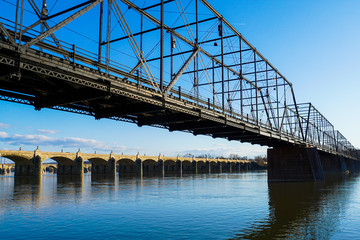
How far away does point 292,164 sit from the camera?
72438mm

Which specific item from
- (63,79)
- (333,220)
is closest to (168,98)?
(63,79)

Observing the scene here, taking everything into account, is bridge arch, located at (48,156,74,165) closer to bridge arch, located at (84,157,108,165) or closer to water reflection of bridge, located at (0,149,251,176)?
water reflection of bridge, located at (0,149,251,176)

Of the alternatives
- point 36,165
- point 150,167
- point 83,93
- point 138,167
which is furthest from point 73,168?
point 83,93

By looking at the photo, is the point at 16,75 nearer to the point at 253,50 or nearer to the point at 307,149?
the point at 253,50

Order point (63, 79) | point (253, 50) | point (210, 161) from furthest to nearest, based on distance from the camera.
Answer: point (210, 161) → point (253, 50) → point (63, 79)

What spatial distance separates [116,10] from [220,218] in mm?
20257

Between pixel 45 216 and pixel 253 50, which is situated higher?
pixel 253 50

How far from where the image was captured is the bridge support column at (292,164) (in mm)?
70938

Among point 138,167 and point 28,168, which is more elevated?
point 28,168

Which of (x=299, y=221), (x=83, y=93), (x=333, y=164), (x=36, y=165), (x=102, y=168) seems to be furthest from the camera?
(x=333, y=164)

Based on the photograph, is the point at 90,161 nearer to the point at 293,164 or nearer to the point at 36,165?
the point at 36,165

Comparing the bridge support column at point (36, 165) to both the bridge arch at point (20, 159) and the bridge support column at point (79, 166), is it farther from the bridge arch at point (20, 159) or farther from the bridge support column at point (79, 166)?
the bridge support column at point (79, 166)

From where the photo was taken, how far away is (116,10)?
1040 inches

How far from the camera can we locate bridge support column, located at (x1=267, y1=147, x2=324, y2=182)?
233 ft
